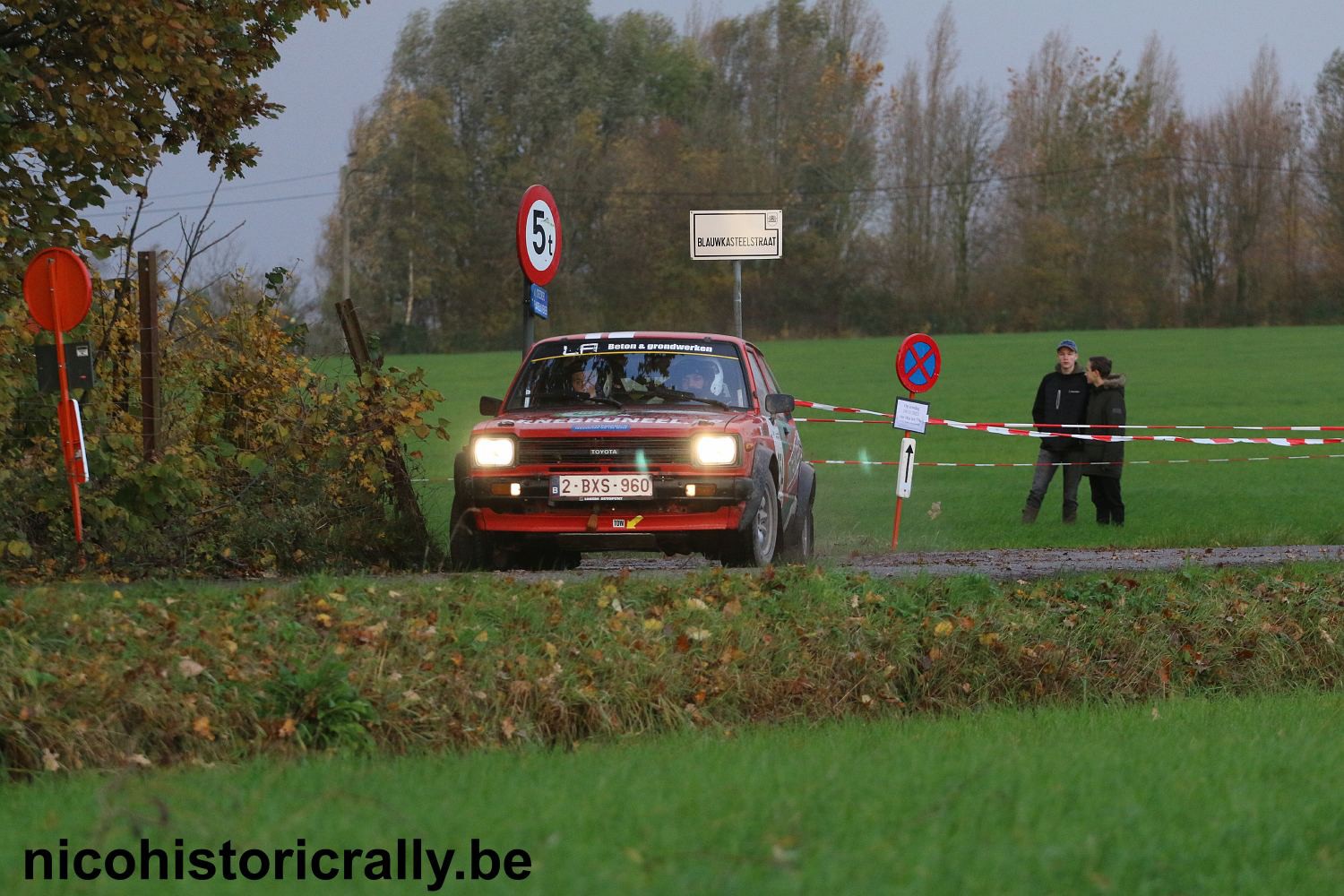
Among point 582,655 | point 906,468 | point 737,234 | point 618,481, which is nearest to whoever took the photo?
point 582,655

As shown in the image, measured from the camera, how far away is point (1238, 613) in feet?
34.0

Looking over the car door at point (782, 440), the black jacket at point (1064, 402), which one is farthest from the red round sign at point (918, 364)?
the car door at point (782, 440)

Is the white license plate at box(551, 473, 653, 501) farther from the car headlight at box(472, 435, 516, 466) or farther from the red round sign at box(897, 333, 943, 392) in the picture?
the red round sign at box(897, 333, 943, 392)

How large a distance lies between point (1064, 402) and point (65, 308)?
11.5m

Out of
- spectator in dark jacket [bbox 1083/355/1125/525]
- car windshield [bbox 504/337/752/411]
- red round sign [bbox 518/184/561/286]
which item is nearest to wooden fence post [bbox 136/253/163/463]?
car windshield [bbox 504/337/752/411]

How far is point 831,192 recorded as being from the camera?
78.6 metres

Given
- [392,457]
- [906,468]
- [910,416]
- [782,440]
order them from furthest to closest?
[906,468]
[910,416]
[782,440]
[392,457]

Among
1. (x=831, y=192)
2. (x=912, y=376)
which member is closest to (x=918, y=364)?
(x=912, y=376)

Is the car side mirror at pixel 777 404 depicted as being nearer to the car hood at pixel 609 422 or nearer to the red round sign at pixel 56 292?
the car hood at pixel 609 422

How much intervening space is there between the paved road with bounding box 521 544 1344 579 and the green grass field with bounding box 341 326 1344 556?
58.1 inches

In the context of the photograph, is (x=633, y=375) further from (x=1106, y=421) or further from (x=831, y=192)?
(x=831, y=192)

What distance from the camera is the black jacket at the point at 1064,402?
18.5 m

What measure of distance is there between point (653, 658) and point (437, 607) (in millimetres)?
1159

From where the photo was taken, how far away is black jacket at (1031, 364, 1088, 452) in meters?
18.5
